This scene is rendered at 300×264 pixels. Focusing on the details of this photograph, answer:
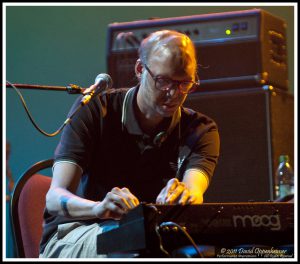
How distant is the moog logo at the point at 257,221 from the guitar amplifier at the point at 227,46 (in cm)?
136

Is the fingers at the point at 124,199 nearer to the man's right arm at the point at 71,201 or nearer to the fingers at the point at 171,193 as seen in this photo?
the man's right arm at the point at 71,201

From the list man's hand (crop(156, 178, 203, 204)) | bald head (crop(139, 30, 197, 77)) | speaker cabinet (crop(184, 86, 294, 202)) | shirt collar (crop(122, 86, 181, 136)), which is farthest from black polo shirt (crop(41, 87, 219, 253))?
speaker cabinet (crop(184, 86, 294, 202))

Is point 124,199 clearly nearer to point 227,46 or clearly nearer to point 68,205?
point 68,205

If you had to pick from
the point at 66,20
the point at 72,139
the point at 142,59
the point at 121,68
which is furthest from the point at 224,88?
the point at 66,20

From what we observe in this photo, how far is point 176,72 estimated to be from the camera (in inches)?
77.3

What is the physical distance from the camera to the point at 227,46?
2.82 meters

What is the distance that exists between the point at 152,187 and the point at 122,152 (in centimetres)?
17

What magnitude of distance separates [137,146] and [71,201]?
1.20ft

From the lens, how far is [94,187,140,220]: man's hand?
1.54 meters

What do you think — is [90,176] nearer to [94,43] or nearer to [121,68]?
[121,68]

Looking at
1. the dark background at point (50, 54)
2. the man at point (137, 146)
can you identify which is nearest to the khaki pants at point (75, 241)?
the man at point (137, 146)

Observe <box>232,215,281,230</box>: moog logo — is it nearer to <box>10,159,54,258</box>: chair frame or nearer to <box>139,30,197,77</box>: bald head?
<box>139,30,197,77</box>: bald head

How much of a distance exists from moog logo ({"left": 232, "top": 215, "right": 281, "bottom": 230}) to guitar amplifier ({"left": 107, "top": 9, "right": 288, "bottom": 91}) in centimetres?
136

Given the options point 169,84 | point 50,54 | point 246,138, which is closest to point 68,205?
point 169,84
